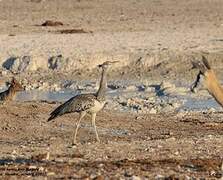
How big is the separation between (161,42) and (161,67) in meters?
4.69

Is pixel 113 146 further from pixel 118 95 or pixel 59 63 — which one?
pixel 59 63

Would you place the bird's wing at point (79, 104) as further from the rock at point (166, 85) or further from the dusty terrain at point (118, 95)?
the rock at point (166, 85)

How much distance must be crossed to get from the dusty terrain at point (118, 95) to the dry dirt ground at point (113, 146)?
0.02 m

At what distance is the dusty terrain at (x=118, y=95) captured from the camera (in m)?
12.1

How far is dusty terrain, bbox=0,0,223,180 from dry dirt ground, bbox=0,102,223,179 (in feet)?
0.05

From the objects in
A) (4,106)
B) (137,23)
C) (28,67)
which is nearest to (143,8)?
(137,23)

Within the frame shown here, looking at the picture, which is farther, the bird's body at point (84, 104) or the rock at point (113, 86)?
the rock at point (113, 86)

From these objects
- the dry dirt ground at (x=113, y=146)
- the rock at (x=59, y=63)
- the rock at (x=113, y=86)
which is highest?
the dry dirt ground at (x=113, y=146)

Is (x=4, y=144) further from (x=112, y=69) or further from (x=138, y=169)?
(x=112, y=69)

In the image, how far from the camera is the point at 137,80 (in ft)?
86.5

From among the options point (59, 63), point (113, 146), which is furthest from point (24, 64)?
point (113, 146)

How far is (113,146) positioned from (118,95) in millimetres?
9471

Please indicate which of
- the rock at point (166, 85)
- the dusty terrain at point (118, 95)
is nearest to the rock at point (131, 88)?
the dusty terrain at point (118, 95)

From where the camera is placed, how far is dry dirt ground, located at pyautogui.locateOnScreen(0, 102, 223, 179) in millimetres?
11469
